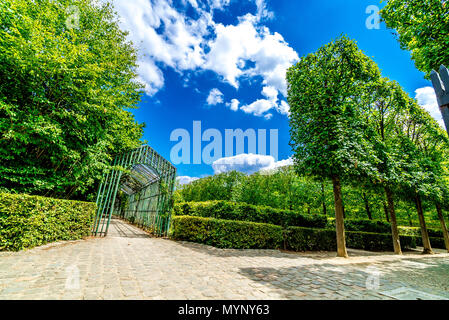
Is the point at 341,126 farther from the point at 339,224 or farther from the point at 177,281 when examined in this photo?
the point at 177,281

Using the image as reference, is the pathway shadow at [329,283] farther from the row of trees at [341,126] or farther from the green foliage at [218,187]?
the green foliage at [218,187]

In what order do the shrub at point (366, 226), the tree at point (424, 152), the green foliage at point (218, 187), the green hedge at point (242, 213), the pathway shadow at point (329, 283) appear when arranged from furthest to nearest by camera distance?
the green foliage at point (218, 187) < the shrub at point (366, 226) < the tree at point (424, 152) < the green hedge at point (242, 213) < the pathway shadow at point (329, 283)

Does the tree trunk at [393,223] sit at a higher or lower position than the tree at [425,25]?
lower

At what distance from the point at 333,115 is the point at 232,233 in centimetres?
743

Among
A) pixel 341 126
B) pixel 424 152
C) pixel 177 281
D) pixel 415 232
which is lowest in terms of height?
pixel 177 281

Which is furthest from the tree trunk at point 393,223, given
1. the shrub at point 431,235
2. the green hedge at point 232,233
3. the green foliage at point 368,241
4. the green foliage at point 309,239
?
the shrub at point 431,235

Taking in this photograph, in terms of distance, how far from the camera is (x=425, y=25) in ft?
20.1

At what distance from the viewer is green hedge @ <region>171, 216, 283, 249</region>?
339 inches

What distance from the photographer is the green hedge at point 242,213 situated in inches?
376

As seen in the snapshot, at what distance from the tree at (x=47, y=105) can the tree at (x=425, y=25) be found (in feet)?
37.9

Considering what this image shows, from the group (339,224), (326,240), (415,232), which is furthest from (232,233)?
(415,232)
